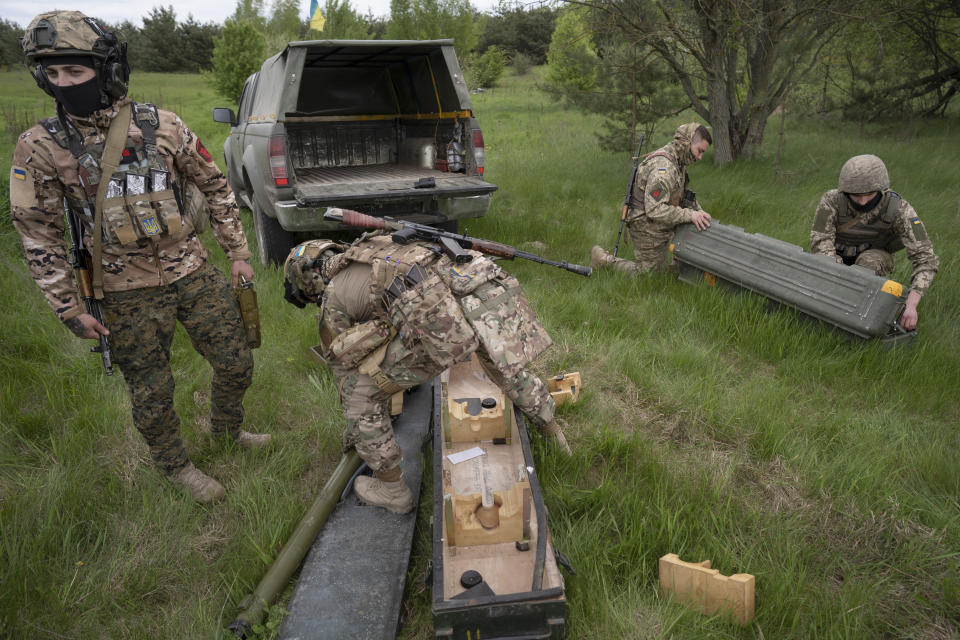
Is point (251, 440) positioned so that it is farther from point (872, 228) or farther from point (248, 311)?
point (872, 228)

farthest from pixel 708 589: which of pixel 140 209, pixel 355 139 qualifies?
pixel 355 139

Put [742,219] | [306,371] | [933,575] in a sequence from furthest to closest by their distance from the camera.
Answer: [742,219] < [306,371] < [933,575]

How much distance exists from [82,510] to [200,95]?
25.8 m

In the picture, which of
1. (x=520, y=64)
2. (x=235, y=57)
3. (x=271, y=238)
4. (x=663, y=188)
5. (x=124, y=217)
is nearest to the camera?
(x=124, y=217)

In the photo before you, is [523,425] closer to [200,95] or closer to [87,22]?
[87,22]

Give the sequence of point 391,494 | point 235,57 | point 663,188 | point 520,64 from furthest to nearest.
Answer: point 520,64
point 235,57
point 663,188
point 391,494

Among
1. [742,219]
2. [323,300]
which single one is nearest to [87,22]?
[323,300]

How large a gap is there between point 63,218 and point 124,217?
0.25 m

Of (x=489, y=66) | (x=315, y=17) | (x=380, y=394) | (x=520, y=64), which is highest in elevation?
(x=520, y=64)

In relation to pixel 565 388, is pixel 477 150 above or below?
above

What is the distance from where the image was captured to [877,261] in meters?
4.45

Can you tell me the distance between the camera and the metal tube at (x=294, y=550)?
229 cm

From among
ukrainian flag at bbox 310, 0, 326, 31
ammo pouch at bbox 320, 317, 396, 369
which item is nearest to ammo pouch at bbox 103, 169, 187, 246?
ammo pouch at bbox 320, 317, 396, 369

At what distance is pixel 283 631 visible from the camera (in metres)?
2.25
